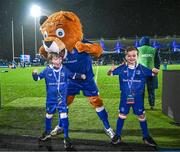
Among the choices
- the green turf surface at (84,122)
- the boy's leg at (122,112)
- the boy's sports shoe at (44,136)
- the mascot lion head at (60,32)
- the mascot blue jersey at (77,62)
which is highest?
the mascot lion head at (60,32)

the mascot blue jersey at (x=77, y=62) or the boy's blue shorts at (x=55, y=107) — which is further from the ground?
the mascot blue jersey at (x=77, y=62)

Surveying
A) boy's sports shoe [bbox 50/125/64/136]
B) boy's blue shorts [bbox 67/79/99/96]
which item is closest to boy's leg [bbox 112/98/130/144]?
boy's blue shorts [bbox 67/79/99/96]

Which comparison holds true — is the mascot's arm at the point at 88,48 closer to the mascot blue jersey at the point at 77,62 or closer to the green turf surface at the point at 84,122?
the mascot blue jersey at the point at 77,62

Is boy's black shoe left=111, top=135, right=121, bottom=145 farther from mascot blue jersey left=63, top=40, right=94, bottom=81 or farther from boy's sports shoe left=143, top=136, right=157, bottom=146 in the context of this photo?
mascot blue jersey left=63, top=40, right=94, bottom=81

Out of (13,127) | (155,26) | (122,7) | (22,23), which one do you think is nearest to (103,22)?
(122,7)

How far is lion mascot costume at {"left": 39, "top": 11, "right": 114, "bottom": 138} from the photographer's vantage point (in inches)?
271

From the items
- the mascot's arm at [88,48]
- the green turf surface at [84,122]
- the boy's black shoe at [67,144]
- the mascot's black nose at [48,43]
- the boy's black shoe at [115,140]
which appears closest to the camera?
the boy's black shoe at [67,144]

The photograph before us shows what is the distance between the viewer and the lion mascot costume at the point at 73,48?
22.6 feet

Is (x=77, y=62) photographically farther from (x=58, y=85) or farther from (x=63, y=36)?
(x=58, y=85)

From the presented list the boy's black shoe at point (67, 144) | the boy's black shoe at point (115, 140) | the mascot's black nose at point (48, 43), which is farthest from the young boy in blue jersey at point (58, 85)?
the boy's black shoe at point (115, 140)

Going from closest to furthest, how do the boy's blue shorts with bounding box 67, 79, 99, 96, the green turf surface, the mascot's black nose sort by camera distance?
the mascot's black nose
the boy's blue shorts with bounding box 67, 79, 99, 96
the green turf surface

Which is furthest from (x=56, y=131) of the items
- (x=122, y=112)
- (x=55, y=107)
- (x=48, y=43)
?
(x=48, y=43)

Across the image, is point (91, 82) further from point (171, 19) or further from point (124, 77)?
point (171, 19)

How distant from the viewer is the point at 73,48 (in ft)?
23.0
